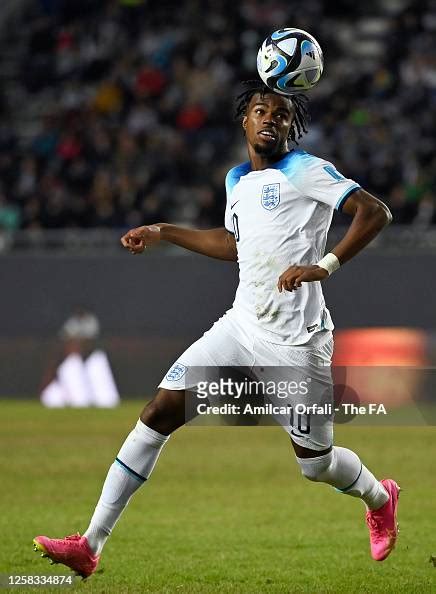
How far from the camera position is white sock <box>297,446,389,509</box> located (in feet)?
22.2

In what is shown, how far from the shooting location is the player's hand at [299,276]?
20.5 ft

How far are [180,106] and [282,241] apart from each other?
16.3m

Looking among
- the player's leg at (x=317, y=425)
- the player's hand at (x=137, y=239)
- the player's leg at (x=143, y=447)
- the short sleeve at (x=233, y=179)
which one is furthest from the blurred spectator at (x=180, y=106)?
the player's leg at (x=143, y=447)

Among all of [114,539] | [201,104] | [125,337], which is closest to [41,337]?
[125,337]

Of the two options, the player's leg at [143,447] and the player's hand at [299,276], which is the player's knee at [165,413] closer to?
the player's leg at [143,447]

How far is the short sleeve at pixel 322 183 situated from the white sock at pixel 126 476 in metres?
1.46

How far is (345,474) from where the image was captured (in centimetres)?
688

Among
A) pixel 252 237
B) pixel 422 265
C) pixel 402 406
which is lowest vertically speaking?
pixel 422 265

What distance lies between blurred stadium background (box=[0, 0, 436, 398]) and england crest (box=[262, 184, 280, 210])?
11.3 meters

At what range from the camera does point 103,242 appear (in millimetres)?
19734

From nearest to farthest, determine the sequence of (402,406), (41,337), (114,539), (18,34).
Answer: (402,406), (114,539), (41,337), (18,34)

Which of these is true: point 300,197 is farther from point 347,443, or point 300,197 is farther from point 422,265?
point 422,265

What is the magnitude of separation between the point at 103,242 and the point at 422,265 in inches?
190

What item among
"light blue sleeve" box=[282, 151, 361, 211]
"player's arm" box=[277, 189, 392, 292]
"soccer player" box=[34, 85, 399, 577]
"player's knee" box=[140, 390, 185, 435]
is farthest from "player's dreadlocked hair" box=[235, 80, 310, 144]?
"player's knee" box=[140, 390, 185, 435]
